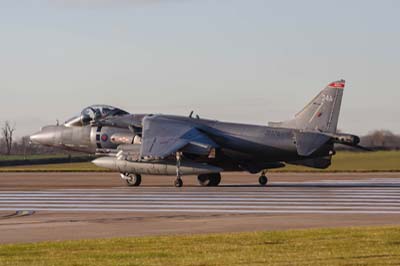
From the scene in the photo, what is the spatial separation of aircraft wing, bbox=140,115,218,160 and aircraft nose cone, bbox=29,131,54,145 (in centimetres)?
543

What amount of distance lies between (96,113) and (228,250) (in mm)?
25201

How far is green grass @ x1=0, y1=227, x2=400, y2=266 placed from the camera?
12.2 m

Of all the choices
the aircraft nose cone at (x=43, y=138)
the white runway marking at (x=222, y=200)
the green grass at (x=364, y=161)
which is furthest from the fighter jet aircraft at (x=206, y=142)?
the green grass at (x=364, y=161)

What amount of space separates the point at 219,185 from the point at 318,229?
778 inches

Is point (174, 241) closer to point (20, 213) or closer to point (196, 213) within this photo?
point (196, 213)

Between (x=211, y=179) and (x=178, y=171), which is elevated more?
(x=178, y=171)

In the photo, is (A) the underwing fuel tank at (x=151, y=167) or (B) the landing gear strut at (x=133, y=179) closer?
(A) the underwing fuel tank at (x=151, y=167)

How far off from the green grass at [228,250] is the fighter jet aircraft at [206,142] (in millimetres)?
18449

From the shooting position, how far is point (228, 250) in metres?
13.3

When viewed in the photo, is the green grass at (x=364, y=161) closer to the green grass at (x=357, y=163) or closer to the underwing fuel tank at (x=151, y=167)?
the green grass at (x=357, y=163)

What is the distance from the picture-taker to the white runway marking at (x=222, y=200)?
22.6 metres

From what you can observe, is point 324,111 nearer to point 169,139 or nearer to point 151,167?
point 169,139

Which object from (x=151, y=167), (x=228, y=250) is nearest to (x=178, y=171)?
(x=151, y=167)

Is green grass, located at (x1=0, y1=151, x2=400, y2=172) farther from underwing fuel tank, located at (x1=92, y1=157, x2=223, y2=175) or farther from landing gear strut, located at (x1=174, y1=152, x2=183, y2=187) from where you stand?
landing gear strut, located at (x1=174, y1=152, x2=183, y2=187)
